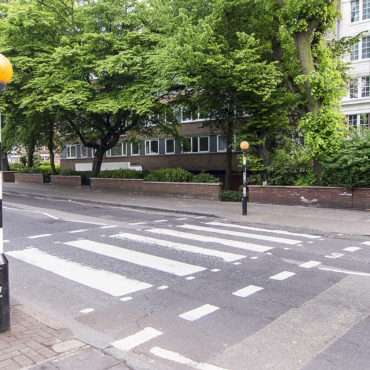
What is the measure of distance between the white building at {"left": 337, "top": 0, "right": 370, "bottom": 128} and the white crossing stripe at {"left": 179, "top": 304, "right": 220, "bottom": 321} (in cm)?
2937

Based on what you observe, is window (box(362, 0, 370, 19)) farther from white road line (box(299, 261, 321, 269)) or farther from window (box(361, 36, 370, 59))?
white road line (box(299, 261, 321, 269))

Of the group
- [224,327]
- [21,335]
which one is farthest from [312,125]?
[21,335]

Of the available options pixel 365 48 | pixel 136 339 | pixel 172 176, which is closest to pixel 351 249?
pixel 136 339

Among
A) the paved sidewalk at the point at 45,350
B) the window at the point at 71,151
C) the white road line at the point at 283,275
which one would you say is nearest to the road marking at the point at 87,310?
the paved sidewalk at the point at 45,350

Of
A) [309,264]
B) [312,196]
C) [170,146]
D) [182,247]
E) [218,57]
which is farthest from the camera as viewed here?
[170,146]

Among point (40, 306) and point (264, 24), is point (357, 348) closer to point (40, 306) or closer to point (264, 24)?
point (40, 306)

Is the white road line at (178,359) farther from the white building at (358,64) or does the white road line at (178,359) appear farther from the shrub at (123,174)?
the white building at (358,64)

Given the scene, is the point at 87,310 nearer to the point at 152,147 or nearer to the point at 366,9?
the point at 152,147

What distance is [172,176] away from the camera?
2233 centimetres

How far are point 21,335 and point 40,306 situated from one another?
1.15 m

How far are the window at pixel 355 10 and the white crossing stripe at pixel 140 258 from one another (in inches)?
1295

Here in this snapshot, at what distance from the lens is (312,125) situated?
55.4 feet

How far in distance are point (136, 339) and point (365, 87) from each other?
108 feet

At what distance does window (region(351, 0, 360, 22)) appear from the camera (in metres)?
32.0
